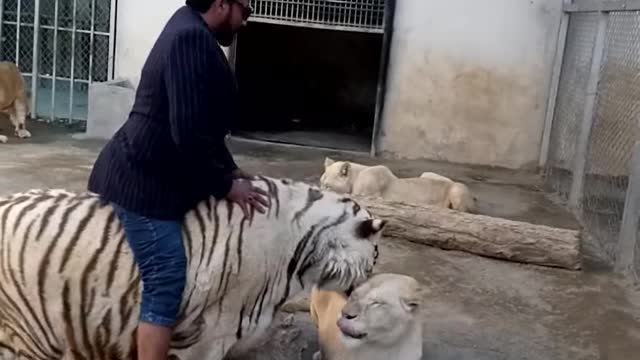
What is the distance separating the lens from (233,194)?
3170mm

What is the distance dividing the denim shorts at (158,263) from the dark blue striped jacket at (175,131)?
46mm

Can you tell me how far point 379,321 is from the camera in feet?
11.3

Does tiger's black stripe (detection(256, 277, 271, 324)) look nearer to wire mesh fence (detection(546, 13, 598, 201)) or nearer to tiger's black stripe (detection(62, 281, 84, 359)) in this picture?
tiger's black stripe (detection(62, 281, 84, 359))

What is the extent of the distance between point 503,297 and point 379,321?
6.81 ft

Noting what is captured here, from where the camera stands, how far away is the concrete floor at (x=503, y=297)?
445 centimetres

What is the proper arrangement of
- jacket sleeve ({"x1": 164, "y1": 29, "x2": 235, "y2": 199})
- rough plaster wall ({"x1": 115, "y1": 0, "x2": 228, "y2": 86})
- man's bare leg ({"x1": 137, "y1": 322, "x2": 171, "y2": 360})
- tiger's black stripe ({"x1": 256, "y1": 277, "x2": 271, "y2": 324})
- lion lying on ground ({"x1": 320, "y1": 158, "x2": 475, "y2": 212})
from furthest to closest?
1. rough plaster wall ({"x1": 115, "y1": 0, "x2": 228, "y2": 86})
2. lion lying on ground ({"x1": 320, "y1": 158, "x2": 475, "y2": 212})
3. tiger's black stripe ({"x1": 256, "y1": 277, "x2": 271, "y2": 324})
4. man's bare leg ({"x1": 137, "y1": 322, "x2": 171, "y2": 360})
5. jacket sleeve ({"x1": 164, "y1": 29, "x2": 235, "y2": 199})

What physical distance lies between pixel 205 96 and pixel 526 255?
3.70 m

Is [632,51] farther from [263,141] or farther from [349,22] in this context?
[263,141]

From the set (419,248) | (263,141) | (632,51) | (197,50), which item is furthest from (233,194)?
(263,141)

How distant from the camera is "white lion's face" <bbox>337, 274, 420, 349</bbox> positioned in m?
3.40

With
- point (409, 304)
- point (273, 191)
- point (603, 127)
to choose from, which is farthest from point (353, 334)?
point (603, 127)

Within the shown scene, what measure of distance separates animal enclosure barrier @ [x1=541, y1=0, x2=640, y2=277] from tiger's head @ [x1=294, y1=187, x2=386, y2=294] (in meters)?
3.14

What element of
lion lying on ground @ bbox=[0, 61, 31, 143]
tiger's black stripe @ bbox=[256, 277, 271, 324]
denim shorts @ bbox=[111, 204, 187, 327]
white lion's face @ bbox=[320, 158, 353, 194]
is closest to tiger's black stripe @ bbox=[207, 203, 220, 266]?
denim shorts @ bbox=[111, 204, 187, 327]

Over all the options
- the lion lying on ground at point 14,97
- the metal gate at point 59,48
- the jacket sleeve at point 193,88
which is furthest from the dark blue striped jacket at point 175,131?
the metal gate at point 59,48
